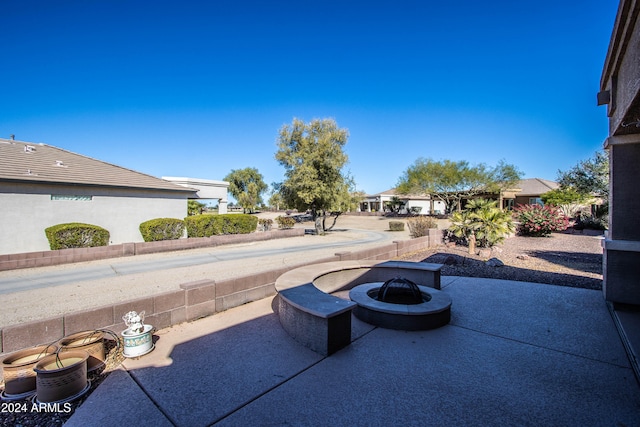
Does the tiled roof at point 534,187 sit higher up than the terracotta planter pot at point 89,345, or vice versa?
the tiled roof at point 534,187

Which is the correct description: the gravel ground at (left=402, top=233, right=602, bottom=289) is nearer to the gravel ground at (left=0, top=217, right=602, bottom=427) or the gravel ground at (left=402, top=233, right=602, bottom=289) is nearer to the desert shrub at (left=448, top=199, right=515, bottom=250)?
the gravel ground at (left=0, top=217, right=602, bottom=427)

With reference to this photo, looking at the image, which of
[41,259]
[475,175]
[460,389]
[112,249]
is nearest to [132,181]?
[112,249]

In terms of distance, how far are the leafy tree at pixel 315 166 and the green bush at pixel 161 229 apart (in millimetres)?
8321

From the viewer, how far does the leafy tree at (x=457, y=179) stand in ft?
117

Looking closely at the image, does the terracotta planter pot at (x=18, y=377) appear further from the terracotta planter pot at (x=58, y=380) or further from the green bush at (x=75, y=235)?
the green bush at (x=75, y=235)

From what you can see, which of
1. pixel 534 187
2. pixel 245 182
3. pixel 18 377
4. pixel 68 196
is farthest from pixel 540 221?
pixel 245 182

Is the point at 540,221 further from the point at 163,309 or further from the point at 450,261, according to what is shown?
the point at 163,309

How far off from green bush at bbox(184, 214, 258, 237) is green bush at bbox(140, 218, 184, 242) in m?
0.60

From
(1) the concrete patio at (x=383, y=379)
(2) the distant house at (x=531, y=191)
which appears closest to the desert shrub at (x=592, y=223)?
(1) the concrete patio at (x=383, y=379)

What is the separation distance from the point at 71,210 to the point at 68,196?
0.64m

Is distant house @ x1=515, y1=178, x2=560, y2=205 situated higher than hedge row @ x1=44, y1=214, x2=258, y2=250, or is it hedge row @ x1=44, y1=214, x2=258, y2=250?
distant house @ x1=515, y1=178, x2=560, y2=205

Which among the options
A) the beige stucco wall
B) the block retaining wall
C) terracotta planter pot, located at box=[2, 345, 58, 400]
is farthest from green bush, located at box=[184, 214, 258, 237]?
terracotta planter pot, located at box=[2, 345, 58, 400]

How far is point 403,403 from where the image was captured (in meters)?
2.90

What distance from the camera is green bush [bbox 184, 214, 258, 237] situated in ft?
53.1
